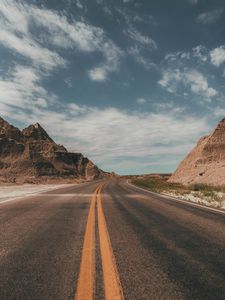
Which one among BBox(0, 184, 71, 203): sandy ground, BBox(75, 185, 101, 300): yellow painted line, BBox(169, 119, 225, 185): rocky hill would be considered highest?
BBox(169, 119, 225, 185): rocky hill

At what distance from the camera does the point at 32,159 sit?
3942 inches

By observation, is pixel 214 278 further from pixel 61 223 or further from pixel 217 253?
pixel 61 223

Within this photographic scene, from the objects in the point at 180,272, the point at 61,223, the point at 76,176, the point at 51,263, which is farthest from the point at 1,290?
the point at 76,176

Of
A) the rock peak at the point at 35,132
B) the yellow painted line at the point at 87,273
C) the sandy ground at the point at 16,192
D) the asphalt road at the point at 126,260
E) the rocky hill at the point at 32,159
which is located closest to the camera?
the yellow painted line at the point at 87,273

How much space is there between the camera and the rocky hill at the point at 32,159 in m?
93.9

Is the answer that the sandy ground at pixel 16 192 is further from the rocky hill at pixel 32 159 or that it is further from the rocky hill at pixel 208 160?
the rocky hill at pixel 32 159

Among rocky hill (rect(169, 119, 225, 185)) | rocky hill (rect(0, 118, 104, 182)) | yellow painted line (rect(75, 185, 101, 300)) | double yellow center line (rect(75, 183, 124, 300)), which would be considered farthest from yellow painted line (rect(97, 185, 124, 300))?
rocky hill (rect(0, 118, 104, 182))

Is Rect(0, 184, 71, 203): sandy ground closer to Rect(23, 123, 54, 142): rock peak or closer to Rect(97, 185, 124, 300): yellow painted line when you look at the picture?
Rect(97, 185, 124, 300): yellow painted line

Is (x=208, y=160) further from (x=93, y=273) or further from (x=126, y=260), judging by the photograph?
(x=93, y=273)

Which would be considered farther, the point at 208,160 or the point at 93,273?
the point at 208,160

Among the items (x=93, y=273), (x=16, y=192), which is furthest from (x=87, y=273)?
(x=16, y=192)

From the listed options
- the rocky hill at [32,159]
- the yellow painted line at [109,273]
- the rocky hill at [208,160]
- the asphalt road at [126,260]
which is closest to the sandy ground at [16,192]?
the asphalt road at [126,260]

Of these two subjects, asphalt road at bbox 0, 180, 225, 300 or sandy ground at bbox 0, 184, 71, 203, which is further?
sandy ground at bbox 0, 184, 71, 203

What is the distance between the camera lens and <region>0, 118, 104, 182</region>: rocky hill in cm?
9394
